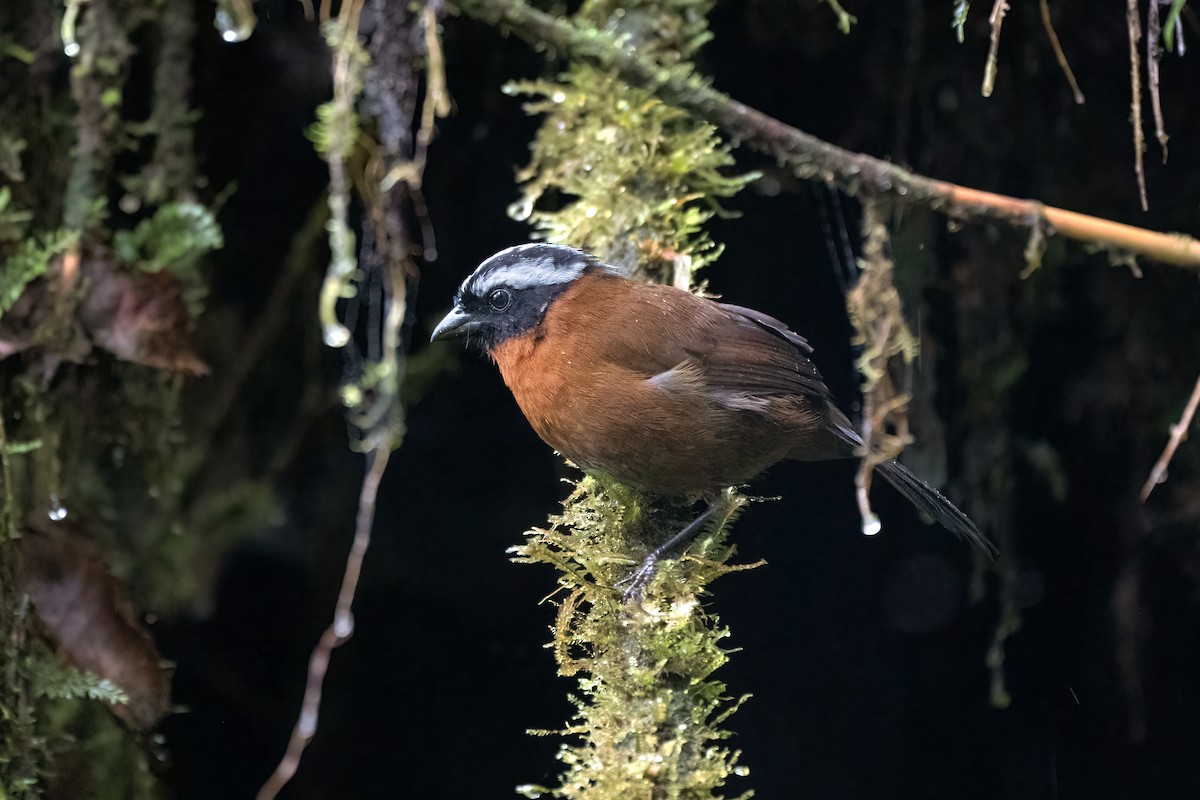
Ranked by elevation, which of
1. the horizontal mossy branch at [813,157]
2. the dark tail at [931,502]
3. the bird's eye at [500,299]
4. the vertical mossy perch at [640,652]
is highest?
the horizontal mossy branch at [813,157]

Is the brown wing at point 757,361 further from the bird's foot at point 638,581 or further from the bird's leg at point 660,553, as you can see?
the bird's foot at point 638,581

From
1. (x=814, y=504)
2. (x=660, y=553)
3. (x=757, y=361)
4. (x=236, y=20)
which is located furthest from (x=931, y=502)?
(x=236, y=20)

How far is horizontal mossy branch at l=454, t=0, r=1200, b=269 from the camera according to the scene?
54.6 inches

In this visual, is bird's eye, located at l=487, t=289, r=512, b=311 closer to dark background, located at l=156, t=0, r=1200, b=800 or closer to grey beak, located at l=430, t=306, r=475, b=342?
grey beak, located at l=430, t=306, r=475, b=342

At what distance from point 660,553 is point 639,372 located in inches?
12.8

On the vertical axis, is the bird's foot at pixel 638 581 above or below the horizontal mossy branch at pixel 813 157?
below

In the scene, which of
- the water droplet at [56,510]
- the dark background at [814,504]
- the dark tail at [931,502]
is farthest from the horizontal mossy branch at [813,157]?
the water droplet at [56,510]

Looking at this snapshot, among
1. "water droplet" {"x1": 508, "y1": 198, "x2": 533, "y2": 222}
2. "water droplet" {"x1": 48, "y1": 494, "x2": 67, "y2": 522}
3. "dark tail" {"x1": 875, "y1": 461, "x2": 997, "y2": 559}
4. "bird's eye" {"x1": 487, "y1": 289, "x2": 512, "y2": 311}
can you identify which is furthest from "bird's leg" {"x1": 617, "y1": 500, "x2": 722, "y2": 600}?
"water droplet" {"x1": 48, "y1": 494, "x2": 67, "y2": 522}

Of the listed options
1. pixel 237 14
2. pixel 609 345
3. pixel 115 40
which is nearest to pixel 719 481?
pixel 609 345

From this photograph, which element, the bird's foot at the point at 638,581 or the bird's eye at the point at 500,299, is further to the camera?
the bird's eye at the point at 500,299

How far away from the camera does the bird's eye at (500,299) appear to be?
1.71 meters

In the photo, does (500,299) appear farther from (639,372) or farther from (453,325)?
(639,372)

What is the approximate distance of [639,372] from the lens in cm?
164

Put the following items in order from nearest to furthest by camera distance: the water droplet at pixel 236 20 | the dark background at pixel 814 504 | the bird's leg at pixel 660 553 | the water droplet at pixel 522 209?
the water droplet at pixel 236 20 → the bird's leg at pixel 660 553 → the water droplet at pixel 522 209 → the dark background at pixel 814 504
